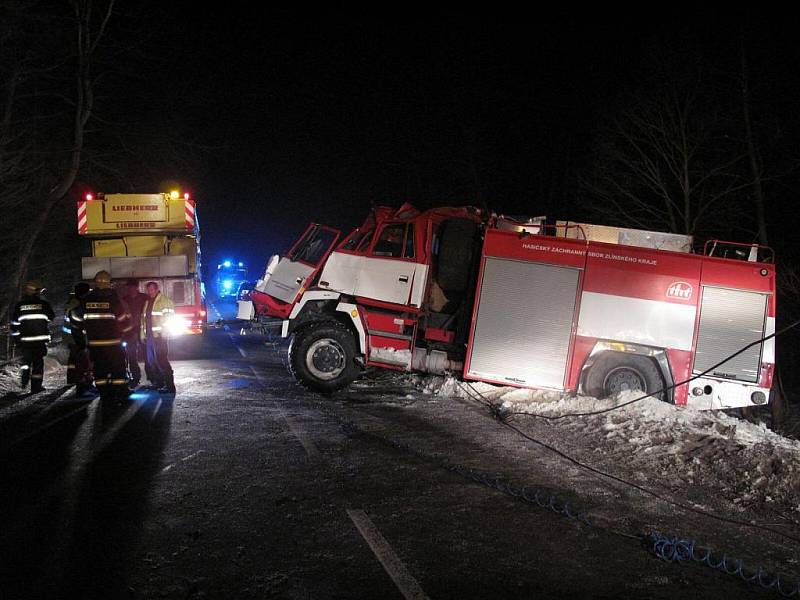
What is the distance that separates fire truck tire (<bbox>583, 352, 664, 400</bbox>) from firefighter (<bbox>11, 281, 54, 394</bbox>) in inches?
301

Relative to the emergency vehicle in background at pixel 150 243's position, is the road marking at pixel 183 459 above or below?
below

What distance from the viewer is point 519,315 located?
820cm

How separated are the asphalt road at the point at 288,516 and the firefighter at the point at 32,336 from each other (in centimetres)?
117

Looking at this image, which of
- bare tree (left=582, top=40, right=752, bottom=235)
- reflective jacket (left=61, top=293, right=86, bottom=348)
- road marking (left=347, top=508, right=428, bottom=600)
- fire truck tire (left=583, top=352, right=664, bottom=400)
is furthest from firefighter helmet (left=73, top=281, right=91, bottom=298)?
bare tree (left=582, top=40, right=752, bottom=235)

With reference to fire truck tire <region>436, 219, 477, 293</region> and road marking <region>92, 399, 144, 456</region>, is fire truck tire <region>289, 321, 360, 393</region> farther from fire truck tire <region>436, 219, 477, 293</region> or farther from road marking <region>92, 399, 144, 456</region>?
road marking <region>92, 399, 144, 456</region>

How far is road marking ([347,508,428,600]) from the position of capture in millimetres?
3297

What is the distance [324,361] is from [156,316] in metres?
2.53

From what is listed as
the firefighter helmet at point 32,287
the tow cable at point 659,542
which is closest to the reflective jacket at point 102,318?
the firefighter helmet at point 32,287

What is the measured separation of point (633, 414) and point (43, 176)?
1493 cm

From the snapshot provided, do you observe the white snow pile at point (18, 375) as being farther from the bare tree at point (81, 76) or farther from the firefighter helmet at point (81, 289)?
the bare tree at point (81, 76)

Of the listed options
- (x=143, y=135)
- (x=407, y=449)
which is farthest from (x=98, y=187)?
(x=407, y=449)

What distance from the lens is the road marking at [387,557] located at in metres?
3.30

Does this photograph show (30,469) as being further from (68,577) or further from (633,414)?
(633,414)

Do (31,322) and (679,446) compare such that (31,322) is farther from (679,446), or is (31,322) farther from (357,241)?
(679,446)
